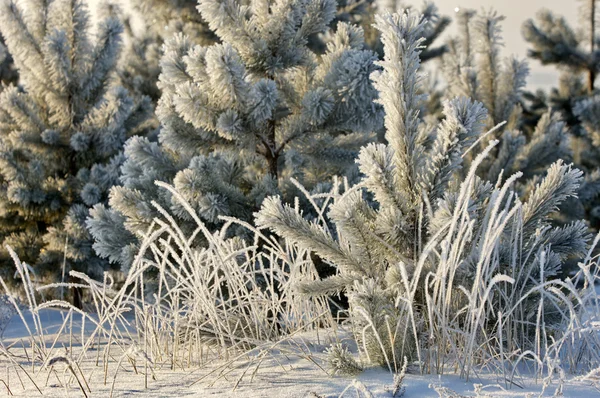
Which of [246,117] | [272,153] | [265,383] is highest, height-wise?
[246,117]

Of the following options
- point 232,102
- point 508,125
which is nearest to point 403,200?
point 232,102

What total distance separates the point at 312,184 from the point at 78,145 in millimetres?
3102

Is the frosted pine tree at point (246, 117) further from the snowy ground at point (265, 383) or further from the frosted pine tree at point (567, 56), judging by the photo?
the frosted pine tree at point (567, 56)

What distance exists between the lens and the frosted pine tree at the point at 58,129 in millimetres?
6875

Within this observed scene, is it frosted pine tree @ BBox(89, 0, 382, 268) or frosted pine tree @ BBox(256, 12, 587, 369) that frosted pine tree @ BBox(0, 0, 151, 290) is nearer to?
frosted pine tree @ BBox(89, 0, 382, 268)

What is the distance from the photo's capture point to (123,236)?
4.82m

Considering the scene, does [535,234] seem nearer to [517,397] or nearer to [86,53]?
[517,397]

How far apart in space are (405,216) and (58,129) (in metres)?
5.38

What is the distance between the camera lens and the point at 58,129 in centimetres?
712

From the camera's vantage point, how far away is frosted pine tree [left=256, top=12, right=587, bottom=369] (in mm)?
2592

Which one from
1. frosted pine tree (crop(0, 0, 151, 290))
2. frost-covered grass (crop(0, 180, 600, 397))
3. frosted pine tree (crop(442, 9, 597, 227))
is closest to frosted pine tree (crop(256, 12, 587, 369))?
frost-covered grass (crop(0, 180, 600, 397))

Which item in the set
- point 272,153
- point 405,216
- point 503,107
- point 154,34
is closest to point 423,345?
point 405,216

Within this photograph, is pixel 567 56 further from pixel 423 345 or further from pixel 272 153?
pixel 423 345

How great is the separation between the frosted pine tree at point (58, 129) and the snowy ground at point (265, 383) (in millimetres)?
4046
